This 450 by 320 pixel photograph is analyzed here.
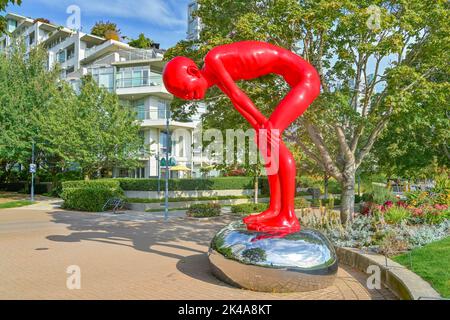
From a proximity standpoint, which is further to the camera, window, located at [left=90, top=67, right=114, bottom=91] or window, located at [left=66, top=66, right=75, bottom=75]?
window, located at [left=66, top=66, right=75, bottom=75]

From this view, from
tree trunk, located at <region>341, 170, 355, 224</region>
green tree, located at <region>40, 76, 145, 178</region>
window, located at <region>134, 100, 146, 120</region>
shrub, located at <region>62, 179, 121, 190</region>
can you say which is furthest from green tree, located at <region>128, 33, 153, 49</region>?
tree trunk, located at <region>341, 170, 355, 224</region>

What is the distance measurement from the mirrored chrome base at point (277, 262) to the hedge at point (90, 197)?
708 inches

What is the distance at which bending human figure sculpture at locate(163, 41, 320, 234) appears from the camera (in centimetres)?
777

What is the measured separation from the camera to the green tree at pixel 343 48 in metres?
10.8

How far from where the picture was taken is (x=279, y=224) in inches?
306

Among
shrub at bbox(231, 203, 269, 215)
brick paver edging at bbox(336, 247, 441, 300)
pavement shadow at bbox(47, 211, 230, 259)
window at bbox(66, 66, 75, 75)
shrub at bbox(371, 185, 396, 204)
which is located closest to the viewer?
Result: brick paver edging at bbox(336, 247, 441, 300)

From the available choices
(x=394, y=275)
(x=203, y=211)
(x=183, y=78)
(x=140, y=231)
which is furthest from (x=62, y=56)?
(x=394, y=275)

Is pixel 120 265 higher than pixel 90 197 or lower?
lower

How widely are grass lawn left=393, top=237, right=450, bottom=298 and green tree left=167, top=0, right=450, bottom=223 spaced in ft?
12.2

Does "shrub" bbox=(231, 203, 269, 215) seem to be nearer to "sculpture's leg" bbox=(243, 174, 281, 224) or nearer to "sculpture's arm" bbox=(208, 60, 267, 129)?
"sculpture's leg" bbox=(243, 174, 281, 224)

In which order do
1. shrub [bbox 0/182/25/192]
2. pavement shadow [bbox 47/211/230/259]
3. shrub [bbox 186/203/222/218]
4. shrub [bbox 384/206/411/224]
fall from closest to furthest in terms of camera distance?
shrub [bbox 384/206/411/224]
pavement shadow [bbox 47/211/230/259]
shrub [bbox 186/203/222/218]
shrub [bbox 0/182/25/192]

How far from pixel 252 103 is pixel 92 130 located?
22.3 m

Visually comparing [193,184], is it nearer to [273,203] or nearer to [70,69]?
[273,203]

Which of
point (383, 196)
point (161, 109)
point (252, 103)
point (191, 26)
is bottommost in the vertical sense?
point (383, 196)
